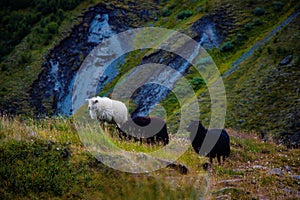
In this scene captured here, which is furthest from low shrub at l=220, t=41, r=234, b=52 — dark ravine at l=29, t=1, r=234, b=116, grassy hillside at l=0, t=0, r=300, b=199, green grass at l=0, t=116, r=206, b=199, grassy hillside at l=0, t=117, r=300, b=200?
green grass at l=0, t=116, r=206, b=199

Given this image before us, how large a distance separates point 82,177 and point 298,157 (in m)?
9.56

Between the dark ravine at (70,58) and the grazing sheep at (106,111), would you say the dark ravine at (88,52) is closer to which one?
the dark ravine at (70,58)

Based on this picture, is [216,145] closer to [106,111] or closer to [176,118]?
[106,111]

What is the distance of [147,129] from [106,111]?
8.46ft

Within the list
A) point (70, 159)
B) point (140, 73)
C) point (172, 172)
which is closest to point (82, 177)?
point (70, 159)

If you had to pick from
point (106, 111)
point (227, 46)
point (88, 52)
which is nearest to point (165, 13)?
point (88, 52)

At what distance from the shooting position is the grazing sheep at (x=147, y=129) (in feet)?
49.6

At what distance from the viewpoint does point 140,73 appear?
157 feet

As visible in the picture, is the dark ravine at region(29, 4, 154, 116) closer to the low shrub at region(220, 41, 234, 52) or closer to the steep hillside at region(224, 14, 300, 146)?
the low shrub at region(220, 41, 234, 52)

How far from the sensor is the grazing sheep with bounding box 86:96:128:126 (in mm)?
17000

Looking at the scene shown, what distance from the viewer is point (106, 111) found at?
17.0 meters

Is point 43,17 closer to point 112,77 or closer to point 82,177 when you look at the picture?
point 112,77

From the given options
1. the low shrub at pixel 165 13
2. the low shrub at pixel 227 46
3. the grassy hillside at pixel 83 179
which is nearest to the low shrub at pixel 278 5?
the low shrub at pixel 227 46

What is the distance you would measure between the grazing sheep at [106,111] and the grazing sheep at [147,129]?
1.31 meters
